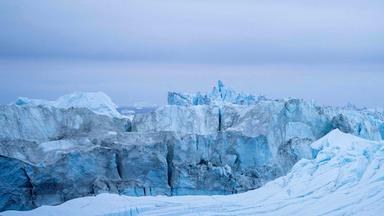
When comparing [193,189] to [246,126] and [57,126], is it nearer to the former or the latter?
[246,126]

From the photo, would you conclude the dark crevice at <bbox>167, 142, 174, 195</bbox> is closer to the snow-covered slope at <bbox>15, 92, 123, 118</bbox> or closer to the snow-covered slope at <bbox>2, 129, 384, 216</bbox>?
the snow-covered slope at <bbox>2, 129, 384, 216</bbox>

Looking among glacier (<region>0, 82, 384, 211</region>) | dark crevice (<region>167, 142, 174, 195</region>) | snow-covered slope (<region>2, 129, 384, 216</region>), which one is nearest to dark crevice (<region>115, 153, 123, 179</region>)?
glacier (<region>0, 82, 384, 211</region>)

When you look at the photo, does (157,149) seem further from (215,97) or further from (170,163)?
(215,97)

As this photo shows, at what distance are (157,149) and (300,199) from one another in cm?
554

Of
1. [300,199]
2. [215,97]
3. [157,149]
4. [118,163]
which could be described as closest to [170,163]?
[157,149]

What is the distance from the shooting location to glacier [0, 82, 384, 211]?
44.6 ft

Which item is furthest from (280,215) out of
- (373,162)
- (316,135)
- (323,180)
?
(316,135)

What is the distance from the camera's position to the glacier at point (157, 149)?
1361cm

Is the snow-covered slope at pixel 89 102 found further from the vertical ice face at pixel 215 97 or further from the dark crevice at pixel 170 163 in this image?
the dark crevice at pixel 170 163

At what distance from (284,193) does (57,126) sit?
8.77m

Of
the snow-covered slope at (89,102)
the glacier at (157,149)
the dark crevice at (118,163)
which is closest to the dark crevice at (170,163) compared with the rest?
the glacier at (157,149)

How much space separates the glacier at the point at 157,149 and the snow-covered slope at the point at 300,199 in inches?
49.7

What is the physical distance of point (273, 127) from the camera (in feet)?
54.9

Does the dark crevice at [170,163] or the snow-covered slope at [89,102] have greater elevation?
the snow-covered slope at [89,102]
